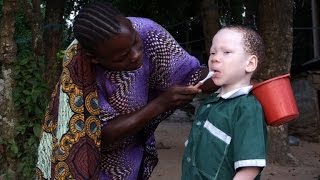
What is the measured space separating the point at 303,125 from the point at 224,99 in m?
6.16

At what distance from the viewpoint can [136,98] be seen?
187 centimetres

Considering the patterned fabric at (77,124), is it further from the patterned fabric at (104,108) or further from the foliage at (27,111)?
the foliage at (27,111)

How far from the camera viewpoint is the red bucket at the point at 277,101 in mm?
1579

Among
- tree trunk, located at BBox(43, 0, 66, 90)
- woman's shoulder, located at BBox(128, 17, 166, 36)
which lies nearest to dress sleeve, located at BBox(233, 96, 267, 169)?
woman's shoulder, located at BBox(128, 17, 166, 36)

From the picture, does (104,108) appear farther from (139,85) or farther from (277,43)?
(277,43)

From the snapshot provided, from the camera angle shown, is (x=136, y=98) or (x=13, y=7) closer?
(x=136, y=98)

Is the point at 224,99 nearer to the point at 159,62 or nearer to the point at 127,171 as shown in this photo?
the point at 159,62

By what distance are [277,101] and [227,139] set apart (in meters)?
0.19

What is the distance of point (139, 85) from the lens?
1.89m

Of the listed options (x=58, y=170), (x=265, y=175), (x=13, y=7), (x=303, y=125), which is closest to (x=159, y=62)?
(x=58, y=170)

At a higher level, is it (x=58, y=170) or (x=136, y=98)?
(x=136, y=98)

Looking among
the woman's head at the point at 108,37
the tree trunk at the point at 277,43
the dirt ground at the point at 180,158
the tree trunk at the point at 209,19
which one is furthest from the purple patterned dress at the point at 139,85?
the tree trunk at the point at 209,19

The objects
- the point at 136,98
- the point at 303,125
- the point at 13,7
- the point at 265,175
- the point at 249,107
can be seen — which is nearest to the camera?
the point at 249,107

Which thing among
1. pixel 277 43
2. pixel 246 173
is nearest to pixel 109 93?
pixel 246 173
